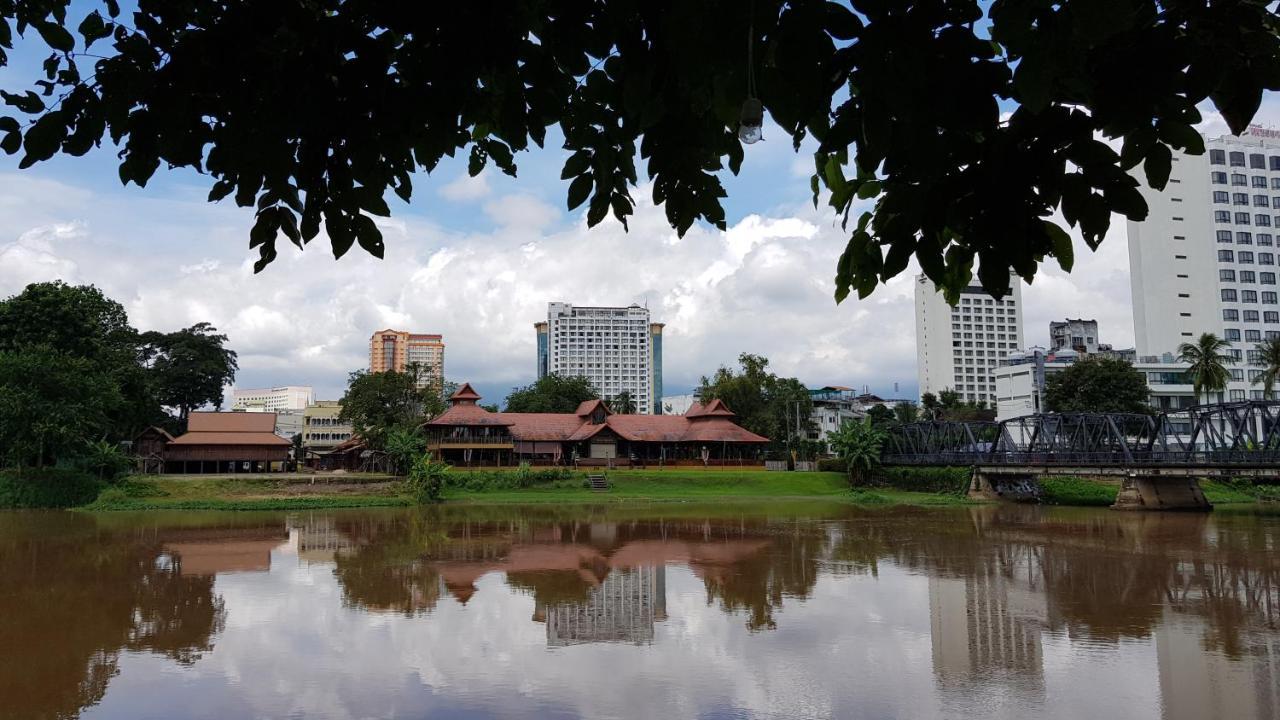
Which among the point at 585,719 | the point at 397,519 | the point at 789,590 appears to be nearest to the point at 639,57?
the point at 585,719

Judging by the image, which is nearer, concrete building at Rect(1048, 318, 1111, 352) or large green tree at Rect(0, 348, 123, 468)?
large green tree at Rect(0, 348, 123, 468)

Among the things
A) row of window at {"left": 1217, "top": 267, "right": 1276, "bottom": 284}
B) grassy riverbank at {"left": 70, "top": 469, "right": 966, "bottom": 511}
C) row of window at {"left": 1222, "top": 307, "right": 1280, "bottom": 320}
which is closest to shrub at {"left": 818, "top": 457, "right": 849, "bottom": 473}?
grassy riverbank at {"left": 70, "top": 469, "right": 966, "bottom": 511}

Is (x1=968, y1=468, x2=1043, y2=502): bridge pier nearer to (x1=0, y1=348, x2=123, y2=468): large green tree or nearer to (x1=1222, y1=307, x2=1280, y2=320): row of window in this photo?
(x1=1222, y1=307, x2=1280, y2=320): row of window

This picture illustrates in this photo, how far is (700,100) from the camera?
9.04 ft

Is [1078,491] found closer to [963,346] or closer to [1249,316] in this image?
[1249,316]

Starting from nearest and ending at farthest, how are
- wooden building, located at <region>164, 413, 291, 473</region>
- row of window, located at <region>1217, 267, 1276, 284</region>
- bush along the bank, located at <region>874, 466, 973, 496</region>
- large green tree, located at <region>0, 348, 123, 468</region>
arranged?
1. large green tree, located at <region>0, 348, 123, 468</region>
2. bush along the bank, located at <region>874, 466, 973, 496</region>
3. wooden building, located at <region>164, 413, 291, 473</region>
4. row of window, located at <region>1217, 267, 1276, 284</region>

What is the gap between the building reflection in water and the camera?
1137 cm

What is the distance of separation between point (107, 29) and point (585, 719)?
7035 millimetres

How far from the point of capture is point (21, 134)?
2.67 metres

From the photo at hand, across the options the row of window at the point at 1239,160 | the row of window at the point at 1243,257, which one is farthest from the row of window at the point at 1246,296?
the row of window at the point at 1239,160

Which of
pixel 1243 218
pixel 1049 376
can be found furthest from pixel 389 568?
pixel 1243 218

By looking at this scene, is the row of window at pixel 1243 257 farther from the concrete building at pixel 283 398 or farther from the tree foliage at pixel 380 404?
the concrete building at pixel 283 398

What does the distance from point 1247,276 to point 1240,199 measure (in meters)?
6.30

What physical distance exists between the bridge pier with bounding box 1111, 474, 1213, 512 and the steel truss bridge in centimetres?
111
